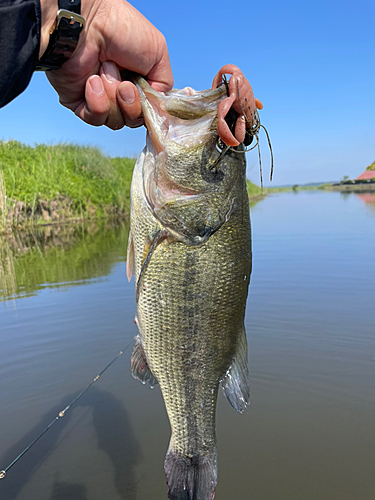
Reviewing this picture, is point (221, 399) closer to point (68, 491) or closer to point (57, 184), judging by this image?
point (68, 491)

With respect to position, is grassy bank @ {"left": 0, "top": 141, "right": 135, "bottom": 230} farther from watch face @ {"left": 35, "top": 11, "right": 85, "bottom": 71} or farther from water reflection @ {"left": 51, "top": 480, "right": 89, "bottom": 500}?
watch face @ {"left": 35, "top": 11, "right": 85, "bottom": 71}

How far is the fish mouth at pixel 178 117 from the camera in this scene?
2186 mm

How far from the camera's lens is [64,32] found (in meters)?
1.89

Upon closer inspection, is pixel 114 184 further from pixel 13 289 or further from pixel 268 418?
pixel 268 418

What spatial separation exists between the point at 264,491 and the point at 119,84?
3.04 m

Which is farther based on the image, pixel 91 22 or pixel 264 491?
pixel 264 491

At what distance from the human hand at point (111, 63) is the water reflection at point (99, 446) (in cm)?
278

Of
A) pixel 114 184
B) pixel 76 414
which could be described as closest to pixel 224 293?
pixel 76 414

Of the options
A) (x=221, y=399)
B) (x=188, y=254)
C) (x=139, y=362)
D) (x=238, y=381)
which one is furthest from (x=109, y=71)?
(x=221, y=399)

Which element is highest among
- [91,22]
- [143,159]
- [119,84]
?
[91,22]

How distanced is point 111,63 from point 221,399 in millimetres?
3451

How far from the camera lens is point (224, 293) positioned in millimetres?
2182

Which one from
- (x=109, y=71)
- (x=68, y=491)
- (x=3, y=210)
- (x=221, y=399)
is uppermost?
(x=109, y=71)

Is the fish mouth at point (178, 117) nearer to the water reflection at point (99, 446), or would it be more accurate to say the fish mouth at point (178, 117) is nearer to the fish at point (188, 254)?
the fish at point (188, 254)
